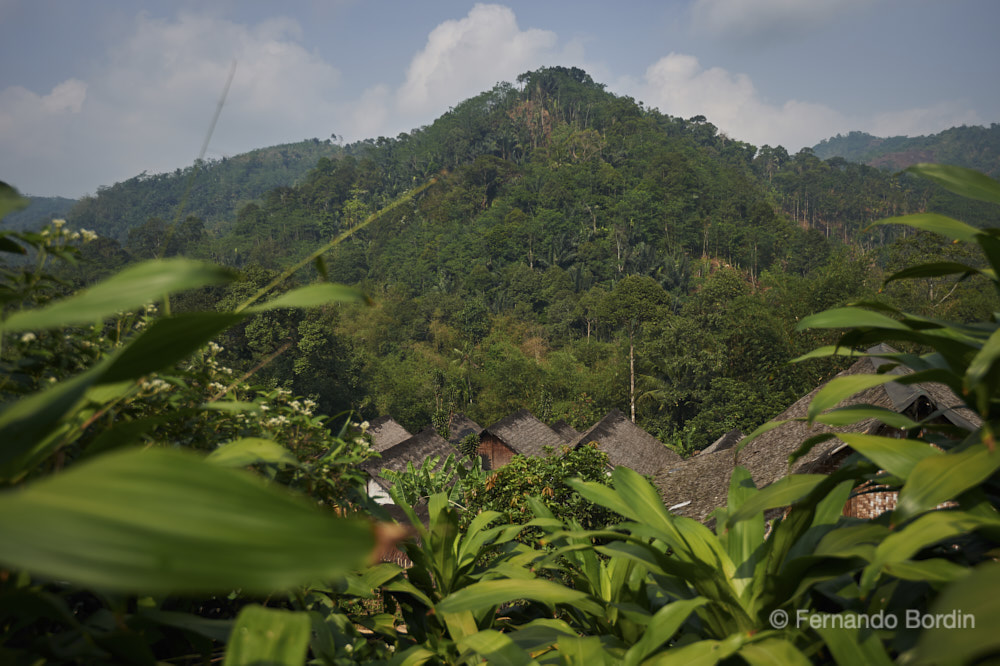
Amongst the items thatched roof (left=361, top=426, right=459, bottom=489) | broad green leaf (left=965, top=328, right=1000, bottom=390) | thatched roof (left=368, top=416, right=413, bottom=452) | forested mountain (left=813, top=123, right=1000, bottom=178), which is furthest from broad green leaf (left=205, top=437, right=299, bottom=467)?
forested mountain (left=813, top=123, right=1000, bottom=178)

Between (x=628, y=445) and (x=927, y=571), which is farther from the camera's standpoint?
(x=628, y=445)

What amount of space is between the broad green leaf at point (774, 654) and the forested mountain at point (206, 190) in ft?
223

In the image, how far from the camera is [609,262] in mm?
42969

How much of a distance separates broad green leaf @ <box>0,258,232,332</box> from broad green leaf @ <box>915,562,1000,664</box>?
0.58 metres

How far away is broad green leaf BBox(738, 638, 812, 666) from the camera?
72 centimetres

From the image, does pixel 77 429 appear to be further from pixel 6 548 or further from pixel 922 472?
pixel 922 472

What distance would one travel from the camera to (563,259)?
146 feet

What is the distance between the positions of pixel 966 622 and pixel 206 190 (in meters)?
108

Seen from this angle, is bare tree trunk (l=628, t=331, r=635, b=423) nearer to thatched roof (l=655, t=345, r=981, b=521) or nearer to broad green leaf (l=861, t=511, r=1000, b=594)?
thatched roof (l=655, t=345, r=981, b=521)

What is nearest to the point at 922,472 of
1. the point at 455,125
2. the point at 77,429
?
the point at 77,429

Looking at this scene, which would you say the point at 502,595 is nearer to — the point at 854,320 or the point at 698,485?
the point at 854,320

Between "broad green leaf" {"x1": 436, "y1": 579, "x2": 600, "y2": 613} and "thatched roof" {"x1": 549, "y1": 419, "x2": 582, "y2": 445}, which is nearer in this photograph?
"broad green leaf" {"x1": 436, "y1": 579, "x2": 600, "y2": 613}

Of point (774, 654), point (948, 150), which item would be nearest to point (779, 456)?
point (774, 654)

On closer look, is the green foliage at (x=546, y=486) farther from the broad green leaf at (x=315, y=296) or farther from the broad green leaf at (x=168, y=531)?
the broad green leaf at (x=168, y=531)
